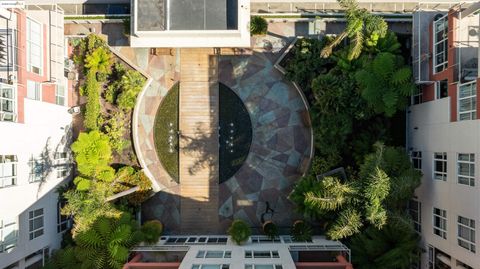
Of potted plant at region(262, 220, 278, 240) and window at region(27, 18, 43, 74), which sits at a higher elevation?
window at region(27, 18, 43, 74)

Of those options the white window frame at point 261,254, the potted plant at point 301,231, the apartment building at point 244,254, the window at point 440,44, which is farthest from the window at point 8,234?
the window at point 440,44

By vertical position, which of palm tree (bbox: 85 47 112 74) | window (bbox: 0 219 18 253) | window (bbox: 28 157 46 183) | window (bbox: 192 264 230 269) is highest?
palm tree (bbox: 85 47 112 74)

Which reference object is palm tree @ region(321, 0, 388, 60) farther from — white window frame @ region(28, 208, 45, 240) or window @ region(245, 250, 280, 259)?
white window frame @ region(28, 208, 45, 240)

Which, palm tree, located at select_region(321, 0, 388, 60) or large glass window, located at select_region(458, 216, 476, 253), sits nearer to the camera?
large glass window, located at select_region(458, 216, 476, 253)

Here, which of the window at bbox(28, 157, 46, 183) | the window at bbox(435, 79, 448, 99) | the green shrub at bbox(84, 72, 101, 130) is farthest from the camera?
the green shrub at bbox(84, 72, 101, 130)

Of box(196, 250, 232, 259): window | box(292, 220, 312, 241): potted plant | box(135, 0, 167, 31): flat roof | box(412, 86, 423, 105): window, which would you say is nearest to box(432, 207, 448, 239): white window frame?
box(412, 86, 423, 105): window

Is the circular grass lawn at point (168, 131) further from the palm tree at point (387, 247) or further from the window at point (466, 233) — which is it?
the window at point (466, 233)

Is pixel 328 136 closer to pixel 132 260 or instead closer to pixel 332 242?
pixel 332 242
